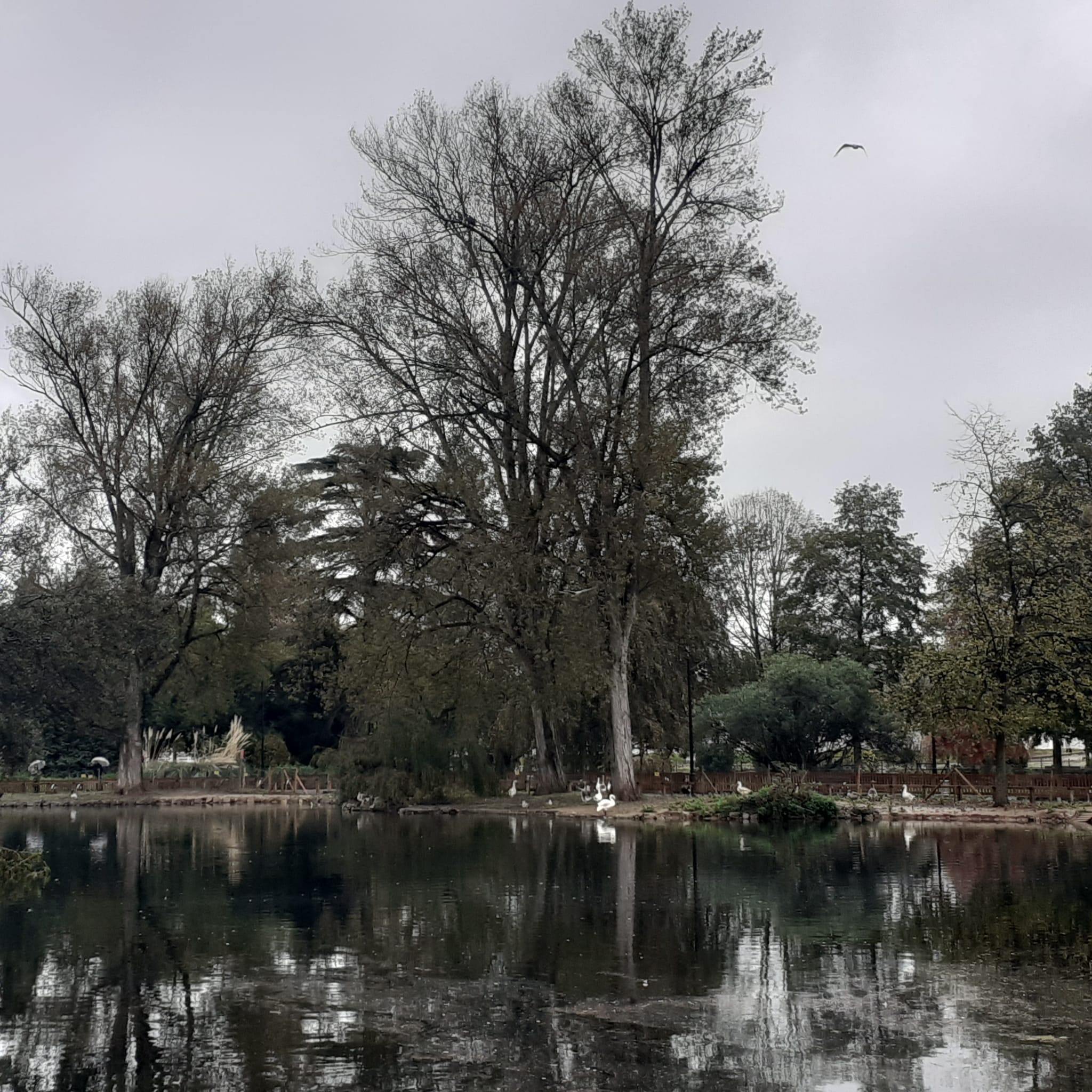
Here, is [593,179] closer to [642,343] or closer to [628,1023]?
[642,343]

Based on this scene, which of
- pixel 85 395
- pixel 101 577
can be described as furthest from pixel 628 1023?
pixel 85 395

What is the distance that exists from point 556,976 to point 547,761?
31616 millimetres

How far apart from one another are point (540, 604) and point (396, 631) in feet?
15.3

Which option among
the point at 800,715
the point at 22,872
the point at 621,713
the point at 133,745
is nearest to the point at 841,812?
the point at 621,713

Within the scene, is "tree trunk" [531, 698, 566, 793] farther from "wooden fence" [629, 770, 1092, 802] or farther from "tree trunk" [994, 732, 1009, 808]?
"tree trunk" [994, 732, 1009, 808]

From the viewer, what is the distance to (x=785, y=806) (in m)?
32.7

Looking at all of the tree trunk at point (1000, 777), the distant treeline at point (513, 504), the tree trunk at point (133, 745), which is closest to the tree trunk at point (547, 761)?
the distant treeline at point (513, 504)

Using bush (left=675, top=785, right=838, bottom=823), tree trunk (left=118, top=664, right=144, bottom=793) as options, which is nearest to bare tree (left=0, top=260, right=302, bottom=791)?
tree trunk (left=118, top=664, right=144, bottom=793)

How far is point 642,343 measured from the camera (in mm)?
37906

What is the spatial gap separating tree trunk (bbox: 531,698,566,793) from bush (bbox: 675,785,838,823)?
30.1 ft

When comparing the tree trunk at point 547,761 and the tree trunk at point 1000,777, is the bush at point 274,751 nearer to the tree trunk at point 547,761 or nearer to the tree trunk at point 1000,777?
the tree trunk at point 547,761

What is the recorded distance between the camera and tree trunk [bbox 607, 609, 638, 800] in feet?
122

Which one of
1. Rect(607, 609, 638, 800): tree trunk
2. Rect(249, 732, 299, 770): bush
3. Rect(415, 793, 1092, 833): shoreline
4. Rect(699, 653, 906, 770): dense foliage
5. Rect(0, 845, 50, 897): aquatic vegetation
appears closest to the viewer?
Rect(0, 845, 50, 897): aquatic vegetation

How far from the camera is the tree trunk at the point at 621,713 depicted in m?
37.1
